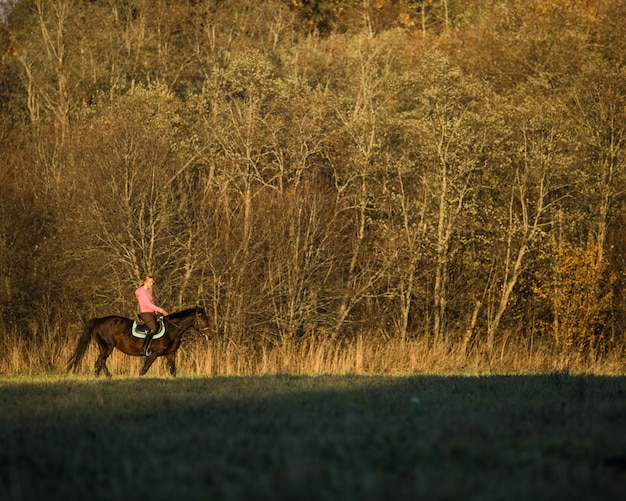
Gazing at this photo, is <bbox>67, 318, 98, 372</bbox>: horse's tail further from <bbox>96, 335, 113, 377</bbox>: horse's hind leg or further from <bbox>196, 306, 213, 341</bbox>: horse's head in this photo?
<bbox>196, 306, 213, 341</bbox>: horse's head

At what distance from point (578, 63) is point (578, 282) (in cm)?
1033

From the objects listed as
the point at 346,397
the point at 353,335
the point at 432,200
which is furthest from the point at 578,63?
the point at 346,397

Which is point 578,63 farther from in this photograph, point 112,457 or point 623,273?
point 112,457

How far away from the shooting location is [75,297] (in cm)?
3102

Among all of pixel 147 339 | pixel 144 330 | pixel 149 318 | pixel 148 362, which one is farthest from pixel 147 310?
pixel 148 362

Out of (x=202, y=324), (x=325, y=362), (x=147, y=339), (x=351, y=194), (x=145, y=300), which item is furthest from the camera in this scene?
(x=351, y=194)

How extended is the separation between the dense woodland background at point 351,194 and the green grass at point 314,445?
14.2m

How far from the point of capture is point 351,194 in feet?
113

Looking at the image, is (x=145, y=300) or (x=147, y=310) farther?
(x=147, y=310)

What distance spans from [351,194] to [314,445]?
2603cm

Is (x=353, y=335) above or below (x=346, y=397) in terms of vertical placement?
below

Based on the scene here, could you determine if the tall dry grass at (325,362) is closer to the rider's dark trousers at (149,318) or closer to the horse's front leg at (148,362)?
the horse's front leg at (148,362)

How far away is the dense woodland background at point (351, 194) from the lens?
30.3 m

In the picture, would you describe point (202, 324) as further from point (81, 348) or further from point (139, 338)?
point (81, 348)
